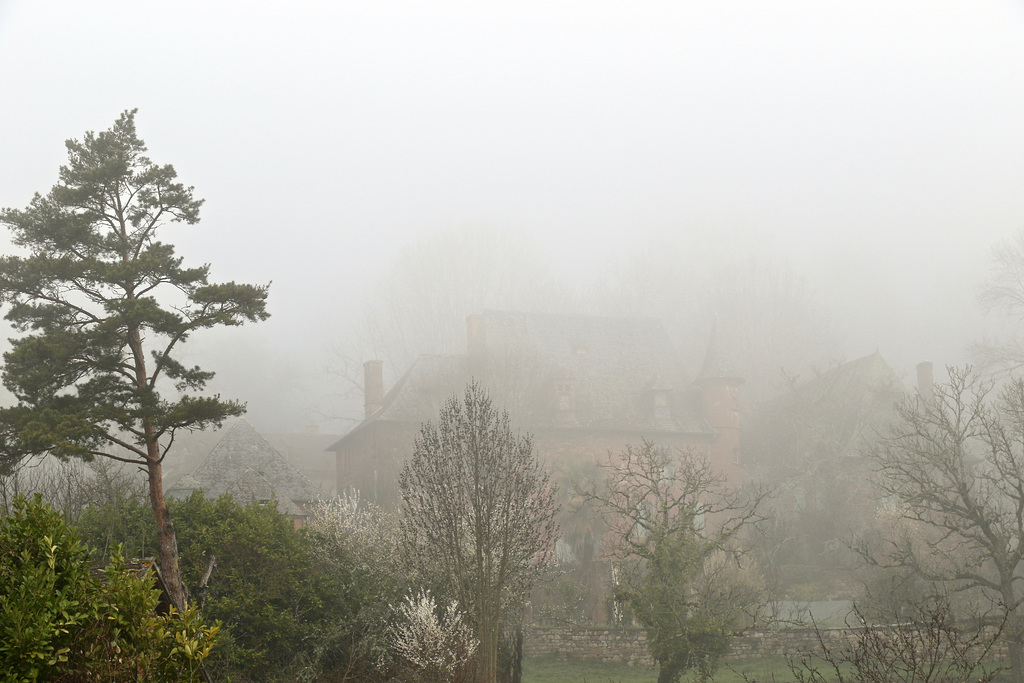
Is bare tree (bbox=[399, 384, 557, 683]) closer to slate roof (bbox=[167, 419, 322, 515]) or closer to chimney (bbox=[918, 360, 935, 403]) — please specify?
slate roof (bbox=[167, 419, 322, 515])

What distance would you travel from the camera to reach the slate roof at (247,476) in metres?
29.2

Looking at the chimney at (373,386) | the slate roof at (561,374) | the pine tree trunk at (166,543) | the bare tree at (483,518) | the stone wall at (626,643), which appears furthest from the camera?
the chimney at (373,386)

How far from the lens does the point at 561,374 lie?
43469 millimetres

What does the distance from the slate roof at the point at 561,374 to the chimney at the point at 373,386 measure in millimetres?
887

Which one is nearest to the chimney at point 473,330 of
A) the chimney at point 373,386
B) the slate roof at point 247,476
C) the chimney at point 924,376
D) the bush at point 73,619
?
the chimney at point 373,386

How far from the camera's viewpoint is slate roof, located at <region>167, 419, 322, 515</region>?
29250mm

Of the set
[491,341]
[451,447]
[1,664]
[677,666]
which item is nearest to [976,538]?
[677,666]

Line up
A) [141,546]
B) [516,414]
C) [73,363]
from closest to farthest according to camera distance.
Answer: [73,363], [141,546], [516,414]

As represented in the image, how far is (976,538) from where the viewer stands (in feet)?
57.9

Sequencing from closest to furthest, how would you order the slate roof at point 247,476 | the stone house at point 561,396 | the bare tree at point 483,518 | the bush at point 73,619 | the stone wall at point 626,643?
the bush at point 73,619
the bare tree at point 483,518
the stone wall at point 626,643
the slate roof at point 247,476
the stone house at point 561,396

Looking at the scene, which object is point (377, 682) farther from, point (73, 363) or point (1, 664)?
point (1, 664)

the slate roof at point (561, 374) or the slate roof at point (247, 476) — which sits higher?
the slate roof at point (561, 374)

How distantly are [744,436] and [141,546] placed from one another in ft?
127

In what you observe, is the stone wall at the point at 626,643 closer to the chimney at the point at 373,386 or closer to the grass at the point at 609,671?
the grass at the point at 609,671
